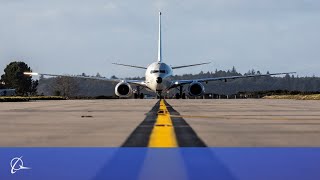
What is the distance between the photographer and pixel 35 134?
9383mm

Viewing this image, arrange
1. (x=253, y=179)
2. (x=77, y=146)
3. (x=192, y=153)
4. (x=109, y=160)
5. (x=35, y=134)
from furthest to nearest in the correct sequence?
(x=35, y=134)
(x=77, y=146)
(x=192, y=153)
(x=109, y=160)
(x=253, y=179)

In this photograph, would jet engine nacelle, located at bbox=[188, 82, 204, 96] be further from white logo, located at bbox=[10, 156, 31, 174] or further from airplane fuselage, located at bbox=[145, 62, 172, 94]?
white logo, located at bbox=[10, 156, 31, 174]

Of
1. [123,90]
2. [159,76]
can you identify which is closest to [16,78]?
[123,90]

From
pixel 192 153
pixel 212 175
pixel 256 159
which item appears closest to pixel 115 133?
pixel 192 153

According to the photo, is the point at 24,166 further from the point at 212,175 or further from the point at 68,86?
the point at 68,86

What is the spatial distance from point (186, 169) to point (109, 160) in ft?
3.32
